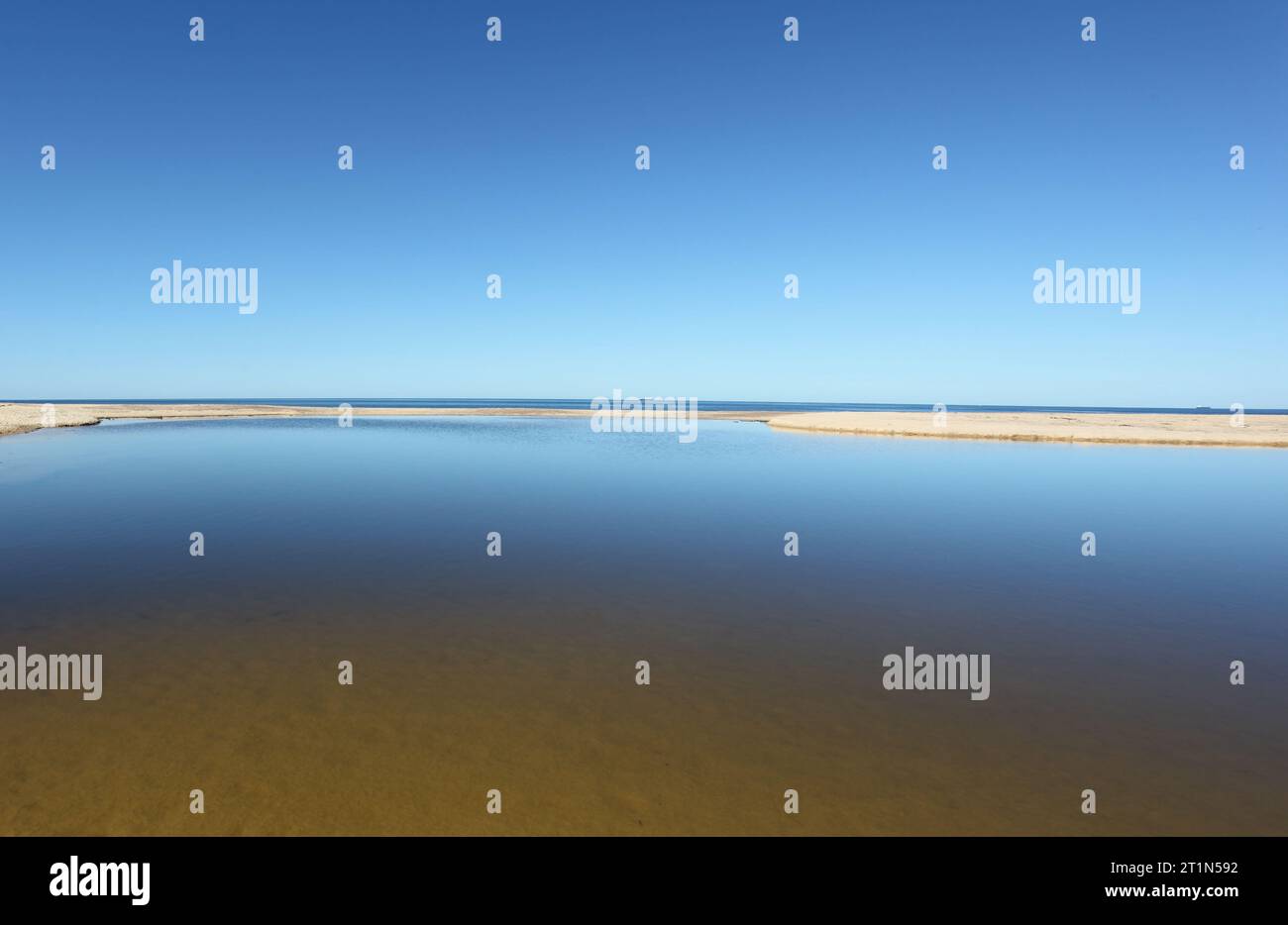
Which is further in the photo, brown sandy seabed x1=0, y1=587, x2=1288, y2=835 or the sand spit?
the sand spit

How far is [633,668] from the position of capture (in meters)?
8.24

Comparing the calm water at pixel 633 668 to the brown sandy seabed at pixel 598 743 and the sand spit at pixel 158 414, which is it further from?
the sand spit at pixel 158 414

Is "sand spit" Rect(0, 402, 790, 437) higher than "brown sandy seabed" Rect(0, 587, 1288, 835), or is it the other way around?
"sand spit" Rect(0, 402, 790, 437)

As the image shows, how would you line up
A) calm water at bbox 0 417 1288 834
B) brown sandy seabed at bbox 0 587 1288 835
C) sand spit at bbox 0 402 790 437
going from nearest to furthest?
brown sandy seabed at bbox 0 587 1288 835 → calm water at bbox 0 417 1288 834 → sand spit at bbox 0 402 790 437

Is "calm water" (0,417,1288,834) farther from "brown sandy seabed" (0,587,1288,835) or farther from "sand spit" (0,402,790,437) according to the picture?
"sand spit" (0,402,790,437)

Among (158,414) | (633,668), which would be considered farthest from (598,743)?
(158,414)

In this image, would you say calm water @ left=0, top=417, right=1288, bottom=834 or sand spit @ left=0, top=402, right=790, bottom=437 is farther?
sand spit @ left=0, top=402, right=790, bottom=437

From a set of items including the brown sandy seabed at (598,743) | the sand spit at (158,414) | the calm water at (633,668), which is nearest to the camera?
the brown sandy seabed at (598,743)

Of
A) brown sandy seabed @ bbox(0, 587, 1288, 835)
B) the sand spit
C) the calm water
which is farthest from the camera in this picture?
the sand spit

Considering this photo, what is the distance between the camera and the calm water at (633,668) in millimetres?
5457

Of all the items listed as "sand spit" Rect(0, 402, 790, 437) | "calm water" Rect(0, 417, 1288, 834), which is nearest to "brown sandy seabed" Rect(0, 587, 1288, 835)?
"calm water" Rect(0, 417, 1288, 834)

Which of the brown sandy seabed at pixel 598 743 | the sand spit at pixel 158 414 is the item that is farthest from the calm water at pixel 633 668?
the sand spit at pixel 158 414

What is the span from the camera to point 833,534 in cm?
1622

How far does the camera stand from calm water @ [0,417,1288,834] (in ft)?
17.9
